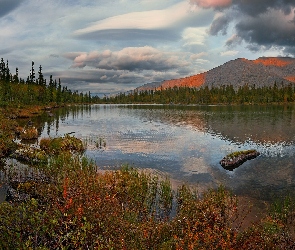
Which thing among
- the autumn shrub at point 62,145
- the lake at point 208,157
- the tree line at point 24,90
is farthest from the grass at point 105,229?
the tree line at point 24,90

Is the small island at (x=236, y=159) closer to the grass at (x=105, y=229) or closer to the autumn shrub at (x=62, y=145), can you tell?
the autumn shrub at (x=62, y=145)

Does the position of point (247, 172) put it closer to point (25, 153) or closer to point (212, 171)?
point (212, 171)

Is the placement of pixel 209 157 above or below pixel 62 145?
below

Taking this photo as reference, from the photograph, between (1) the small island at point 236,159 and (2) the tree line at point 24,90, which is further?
(2) the tree line at point 24,90

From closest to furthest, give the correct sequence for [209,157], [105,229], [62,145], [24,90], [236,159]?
[105,229], [236,159], [209,157], [62,145], [24,90]

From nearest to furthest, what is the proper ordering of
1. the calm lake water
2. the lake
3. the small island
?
the lake
the calm lake water
the small island

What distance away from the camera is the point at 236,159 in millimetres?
36281

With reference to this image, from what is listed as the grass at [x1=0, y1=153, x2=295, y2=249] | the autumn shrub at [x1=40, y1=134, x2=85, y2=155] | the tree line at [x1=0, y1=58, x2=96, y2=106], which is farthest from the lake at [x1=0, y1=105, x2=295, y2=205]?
the tree line at [x1=0, y1=58, x2=96, y2=106]

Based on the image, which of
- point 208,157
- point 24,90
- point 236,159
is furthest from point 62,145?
point 24,90

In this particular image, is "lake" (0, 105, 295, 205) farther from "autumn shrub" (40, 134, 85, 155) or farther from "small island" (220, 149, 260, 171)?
"autumn shrub" (40, 134, 85, 155)

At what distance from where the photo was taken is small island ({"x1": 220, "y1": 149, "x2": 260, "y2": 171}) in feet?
113

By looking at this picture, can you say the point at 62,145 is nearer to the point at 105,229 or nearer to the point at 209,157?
the point at 209,157

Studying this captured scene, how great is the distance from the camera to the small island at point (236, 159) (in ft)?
113

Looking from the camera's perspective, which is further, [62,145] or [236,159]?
[62,145]
